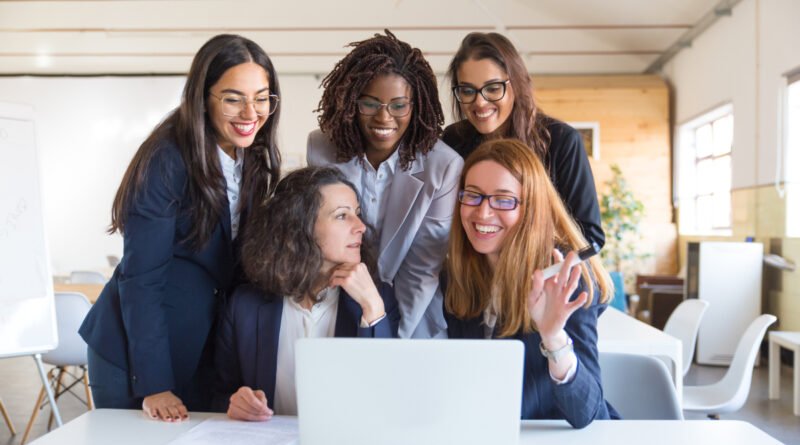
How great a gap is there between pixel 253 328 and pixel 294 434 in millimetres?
458

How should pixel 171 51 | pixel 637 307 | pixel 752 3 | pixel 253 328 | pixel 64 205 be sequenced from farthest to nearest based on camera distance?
pixel 64 205 → pixel 171 51 → pixel 637 307 → pixel 752 3 → pixel 253 328

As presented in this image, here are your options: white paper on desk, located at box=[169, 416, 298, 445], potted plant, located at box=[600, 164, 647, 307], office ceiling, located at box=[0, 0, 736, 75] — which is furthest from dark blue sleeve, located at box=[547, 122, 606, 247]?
office ceiling, located at box=[0, 0, 736, 75]

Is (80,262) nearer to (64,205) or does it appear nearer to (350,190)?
(64,205)

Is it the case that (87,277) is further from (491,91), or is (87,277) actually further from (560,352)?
(560,352)

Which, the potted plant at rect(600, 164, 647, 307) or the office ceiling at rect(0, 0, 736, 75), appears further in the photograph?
the office ceiling at rect(0, 0, 736, 75)

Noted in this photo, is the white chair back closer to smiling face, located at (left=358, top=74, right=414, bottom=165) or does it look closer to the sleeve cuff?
smiling face, located at (left=358, top=74, right=414, bottom=165)

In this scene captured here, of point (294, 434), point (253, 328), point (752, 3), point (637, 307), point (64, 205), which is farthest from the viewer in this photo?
point (64, 205)

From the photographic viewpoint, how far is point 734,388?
11.2ft

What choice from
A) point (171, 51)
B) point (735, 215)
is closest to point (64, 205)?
point (171, 51)

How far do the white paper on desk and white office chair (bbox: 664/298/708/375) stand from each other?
2.76 m

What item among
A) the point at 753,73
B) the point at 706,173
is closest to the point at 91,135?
the point at 706,173

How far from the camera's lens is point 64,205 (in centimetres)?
1091

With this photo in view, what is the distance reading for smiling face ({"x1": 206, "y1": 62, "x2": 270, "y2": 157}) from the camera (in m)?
1.97

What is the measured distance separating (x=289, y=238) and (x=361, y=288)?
27 cm
